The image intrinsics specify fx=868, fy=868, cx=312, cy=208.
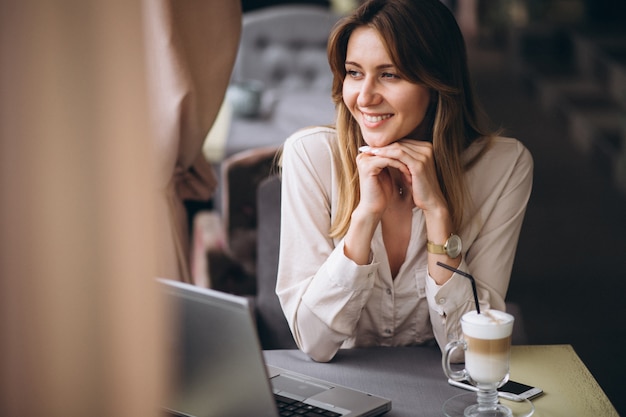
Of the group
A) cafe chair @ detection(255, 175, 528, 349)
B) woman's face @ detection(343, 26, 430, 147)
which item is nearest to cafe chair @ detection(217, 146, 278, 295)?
cafe chair @ detection(255, 175, 528, 349)

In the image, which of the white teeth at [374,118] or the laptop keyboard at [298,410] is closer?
the laptop keyboard at [298,410]

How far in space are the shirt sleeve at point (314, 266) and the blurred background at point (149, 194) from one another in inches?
14.7

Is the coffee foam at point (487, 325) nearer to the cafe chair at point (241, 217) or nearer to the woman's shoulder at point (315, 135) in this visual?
the woman's shoulder at point (315, 135)

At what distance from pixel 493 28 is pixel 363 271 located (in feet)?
37.5

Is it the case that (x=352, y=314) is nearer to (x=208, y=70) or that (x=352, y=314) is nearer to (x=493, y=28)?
(x=208, y=70)

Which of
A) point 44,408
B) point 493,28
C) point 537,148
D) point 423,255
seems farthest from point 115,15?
point 493,28

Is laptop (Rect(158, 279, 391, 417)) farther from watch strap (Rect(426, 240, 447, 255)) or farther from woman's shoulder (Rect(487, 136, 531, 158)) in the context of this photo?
woman's shoulder (Rect(487, 136, 531, 158))

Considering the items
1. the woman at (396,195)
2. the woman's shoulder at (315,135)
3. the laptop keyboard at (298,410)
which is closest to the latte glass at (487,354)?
the laptop keyboard at (298,410)

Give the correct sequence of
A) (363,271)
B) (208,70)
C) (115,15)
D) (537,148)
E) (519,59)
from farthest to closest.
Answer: (519,59) < (537,148) < (208,70) < (363,271) < (115,15)

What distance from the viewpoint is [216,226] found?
323cm

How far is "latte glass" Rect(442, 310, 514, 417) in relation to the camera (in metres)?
1.33

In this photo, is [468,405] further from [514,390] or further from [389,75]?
[389,75]

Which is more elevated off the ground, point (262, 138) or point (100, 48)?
point (100, 48)

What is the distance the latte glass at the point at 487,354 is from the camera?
4.36 feet
